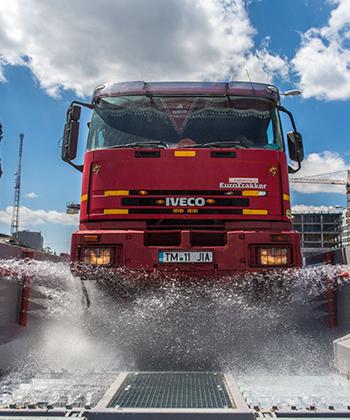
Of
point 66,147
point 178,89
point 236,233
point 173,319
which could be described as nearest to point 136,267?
point 173,319

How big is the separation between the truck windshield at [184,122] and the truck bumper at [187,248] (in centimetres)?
125

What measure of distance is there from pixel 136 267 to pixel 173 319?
78 cm

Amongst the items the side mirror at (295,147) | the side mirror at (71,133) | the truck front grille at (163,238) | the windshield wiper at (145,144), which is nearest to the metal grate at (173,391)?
the truck front grille at (163,238)

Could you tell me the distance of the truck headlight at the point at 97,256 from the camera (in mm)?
5395

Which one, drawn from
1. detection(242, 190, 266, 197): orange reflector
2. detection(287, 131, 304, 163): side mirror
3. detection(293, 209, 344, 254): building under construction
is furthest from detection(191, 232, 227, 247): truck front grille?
detection(293, 209, 344, 254): building under construction

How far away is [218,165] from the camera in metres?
5.78

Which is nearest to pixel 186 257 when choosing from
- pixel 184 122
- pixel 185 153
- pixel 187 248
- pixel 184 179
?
pixel 187 248

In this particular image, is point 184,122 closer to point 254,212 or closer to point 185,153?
point 185,153

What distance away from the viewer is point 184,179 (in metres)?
5.73

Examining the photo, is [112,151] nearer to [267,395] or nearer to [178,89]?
[178,89]

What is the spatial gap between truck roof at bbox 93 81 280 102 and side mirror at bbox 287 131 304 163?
59cm

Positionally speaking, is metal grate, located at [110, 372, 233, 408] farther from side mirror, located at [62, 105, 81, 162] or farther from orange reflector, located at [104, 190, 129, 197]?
side mirror, located at [62, 105, 81, 162]

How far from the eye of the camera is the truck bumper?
5344mm

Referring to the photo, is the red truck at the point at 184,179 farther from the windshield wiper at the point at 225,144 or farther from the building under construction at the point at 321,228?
the building under construction at the point at 321,228
